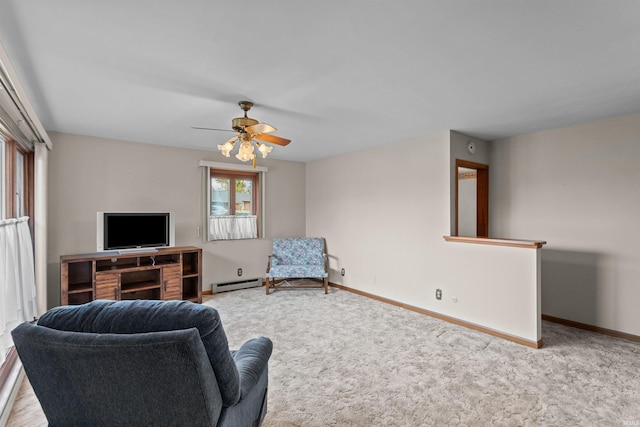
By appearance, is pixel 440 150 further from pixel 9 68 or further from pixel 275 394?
pixel 9 68

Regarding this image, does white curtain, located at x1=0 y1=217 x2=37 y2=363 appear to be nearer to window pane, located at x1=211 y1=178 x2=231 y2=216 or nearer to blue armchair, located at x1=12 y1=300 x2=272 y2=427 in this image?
blue armchair, located at x1=12 y1=300 x2=272 y2=427

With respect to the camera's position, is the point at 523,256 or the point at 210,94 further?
the point at 523,256

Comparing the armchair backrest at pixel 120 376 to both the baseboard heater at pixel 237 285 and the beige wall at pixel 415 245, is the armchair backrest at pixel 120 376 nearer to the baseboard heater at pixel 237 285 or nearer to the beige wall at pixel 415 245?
the beige wall at pixel 415 245

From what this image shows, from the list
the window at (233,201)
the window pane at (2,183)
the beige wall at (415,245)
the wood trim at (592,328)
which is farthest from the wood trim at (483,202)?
the window pane at (2,183)

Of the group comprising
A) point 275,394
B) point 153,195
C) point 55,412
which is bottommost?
point 275,394

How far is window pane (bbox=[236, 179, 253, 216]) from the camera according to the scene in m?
5.62

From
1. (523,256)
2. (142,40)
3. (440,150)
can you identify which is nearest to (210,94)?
(142,40)

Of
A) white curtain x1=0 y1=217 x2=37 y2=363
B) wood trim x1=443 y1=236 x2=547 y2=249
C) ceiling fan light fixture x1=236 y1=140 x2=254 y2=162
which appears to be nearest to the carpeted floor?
white curtain x1=0 y1=217 x2=37 y2=363

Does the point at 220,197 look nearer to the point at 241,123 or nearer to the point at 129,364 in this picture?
the point at 241,123

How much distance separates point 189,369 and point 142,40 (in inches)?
72.4

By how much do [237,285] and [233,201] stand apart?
1.46 m

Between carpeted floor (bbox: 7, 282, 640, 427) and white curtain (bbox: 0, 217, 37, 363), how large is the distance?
547mm

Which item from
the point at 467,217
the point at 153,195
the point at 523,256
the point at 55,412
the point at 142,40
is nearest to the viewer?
the point at 55,412

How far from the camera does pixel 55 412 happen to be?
129 cm
